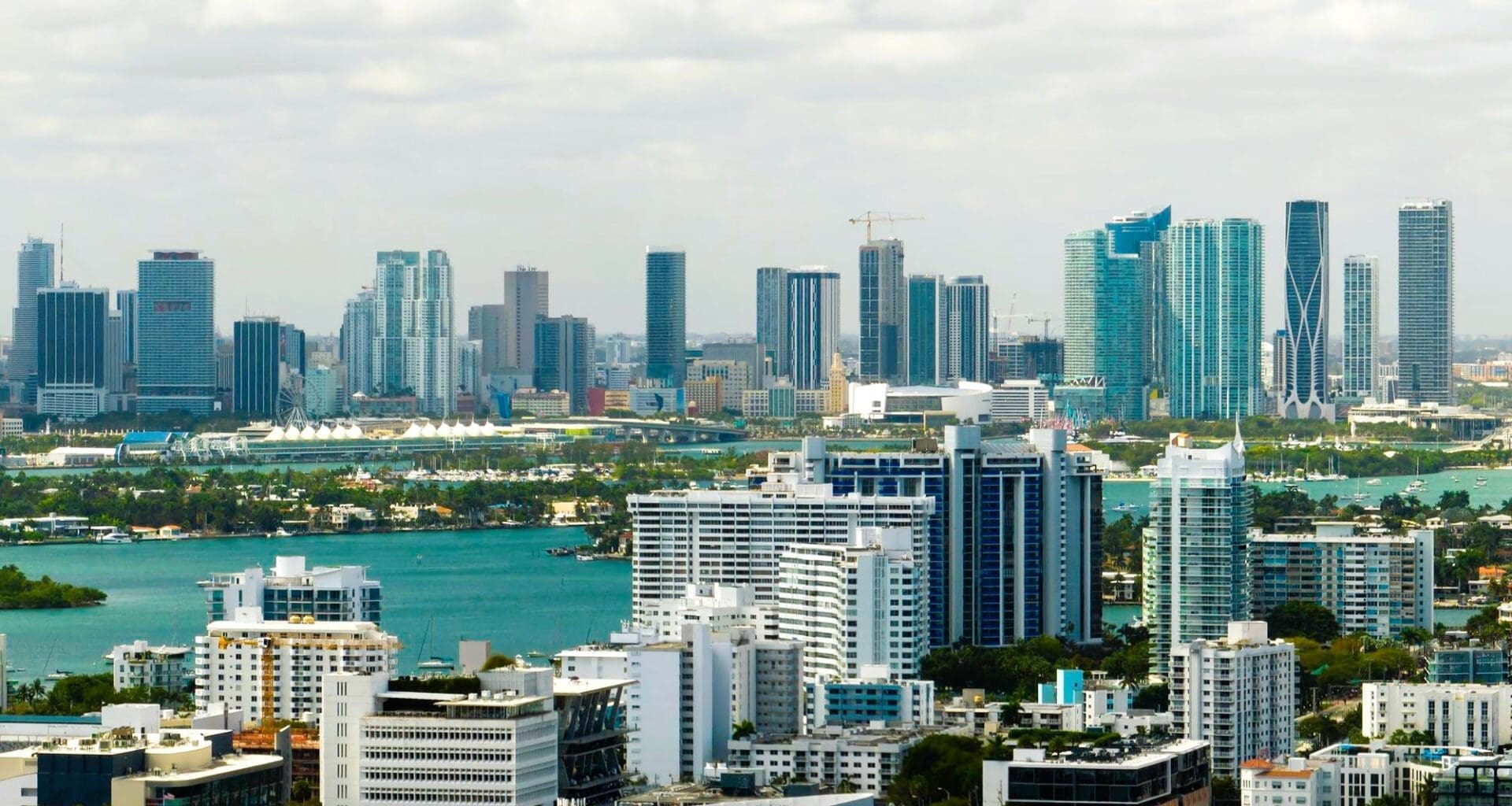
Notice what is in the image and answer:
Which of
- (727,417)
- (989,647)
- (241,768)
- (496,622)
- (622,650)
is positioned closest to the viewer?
(241,768)

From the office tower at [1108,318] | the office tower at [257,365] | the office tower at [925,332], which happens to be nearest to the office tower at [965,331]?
the office tower at [925,332]

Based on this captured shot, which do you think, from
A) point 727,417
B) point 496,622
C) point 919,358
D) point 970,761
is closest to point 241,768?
point 970,761

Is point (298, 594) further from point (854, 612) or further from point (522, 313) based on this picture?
point (522, 313)

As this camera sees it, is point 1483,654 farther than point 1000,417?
No

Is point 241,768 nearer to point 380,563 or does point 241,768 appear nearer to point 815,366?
point 380,563

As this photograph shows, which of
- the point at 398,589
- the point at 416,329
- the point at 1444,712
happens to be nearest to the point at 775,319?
the point at 416,329

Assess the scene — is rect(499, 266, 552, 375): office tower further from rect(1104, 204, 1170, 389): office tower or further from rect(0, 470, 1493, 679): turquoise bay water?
rect(0, 470, 1493, 679): turquoise bay water

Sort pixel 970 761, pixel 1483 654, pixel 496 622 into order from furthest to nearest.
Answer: pixel 496 622
pixel 1483 654
pixel 970 761
